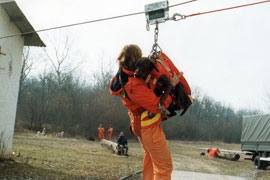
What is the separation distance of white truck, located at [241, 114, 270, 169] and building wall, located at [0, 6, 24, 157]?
13.1m

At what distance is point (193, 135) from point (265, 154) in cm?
5374

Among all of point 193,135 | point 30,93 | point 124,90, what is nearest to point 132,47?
point 124,90

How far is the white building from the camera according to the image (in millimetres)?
9344

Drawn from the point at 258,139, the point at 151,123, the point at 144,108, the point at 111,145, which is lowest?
the point at 111,145

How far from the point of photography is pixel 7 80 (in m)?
9.58

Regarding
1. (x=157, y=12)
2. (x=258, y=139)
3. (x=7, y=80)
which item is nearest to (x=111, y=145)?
(x=258, y=139)

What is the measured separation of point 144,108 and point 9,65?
748 centimetres

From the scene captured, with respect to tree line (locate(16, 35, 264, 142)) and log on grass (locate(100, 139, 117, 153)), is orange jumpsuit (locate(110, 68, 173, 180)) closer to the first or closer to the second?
log on grass (locate(100, 139, 117, 153))

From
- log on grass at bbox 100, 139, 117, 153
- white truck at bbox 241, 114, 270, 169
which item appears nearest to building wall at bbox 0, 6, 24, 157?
log on grass at bbox 100, 139, 117, 153

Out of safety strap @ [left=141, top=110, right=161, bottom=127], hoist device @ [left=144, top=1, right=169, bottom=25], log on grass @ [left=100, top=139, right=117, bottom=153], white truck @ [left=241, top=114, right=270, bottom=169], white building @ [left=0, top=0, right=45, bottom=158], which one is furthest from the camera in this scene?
log on grass @ [left=100, top=139, right=117, bottom=153]

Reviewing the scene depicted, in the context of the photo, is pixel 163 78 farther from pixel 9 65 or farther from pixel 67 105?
pixel 67 105

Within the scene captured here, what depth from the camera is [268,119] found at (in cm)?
1770

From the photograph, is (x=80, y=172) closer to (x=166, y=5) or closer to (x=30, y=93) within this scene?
(x=166, y=5)

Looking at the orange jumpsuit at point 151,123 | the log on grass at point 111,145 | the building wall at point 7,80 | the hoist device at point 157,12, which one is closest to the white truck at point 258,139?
the log on grass at point 111,145
